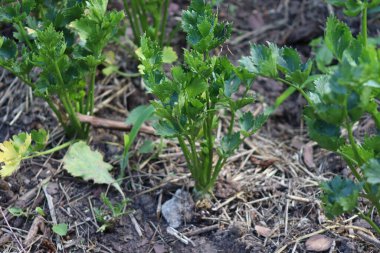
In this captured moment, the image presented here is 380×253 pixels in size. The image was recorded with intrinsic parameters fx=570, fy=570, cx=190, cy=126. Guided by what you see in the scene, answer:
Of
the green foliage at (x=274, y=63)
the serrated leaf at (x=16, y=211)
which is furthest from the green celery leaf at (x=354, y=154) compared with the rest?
the serrated leaf at (x=16, y=211)

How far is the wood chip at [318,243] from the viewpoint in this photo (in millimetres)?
1764

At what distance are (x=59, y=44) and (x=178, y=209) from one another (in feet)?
2.21

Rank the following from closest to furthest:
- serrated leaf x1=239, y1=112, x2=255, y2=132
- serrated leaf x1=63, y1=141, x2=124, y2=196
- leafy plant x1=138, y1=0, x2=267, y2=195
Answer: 1. leafy plant x1=138, y1=0, x2=267, y2=195
2. serrated leaf x1=239, y1=112, x2=255, y2=132
3. serrated leaf x1=63, y1=141, x2=124, y2=196

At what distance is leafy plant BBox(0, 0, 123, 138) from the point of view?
5.93 ft

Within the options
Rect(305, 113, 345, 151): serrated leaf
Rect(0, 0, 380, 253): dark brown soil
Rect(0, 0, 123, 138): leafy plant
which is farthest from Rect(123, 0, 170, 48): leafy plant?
Rect(305, 113, 345, 151): serrated leaf

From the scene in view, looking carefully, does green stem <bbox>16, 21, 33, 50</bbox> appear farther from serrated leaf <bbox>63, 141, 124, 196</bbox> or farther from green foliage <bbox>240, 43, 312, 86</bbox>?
green foliage <bbox>240, 43, 312, 86</bbox>

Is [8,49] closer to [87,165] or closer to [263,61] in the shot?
[87,165]

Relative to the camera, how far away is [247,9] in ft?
9.16

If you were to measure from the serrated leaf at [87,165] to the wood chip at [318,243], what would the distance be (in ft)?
2.16

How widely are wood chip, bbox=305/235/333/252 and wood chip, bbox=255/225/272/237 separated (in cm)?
13

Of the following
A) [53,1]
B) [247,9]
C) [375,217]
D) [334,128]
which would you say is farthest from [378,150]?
[247,9]

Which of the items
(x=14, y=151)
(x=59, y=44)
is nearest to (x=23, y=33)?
(x=59, y=44)

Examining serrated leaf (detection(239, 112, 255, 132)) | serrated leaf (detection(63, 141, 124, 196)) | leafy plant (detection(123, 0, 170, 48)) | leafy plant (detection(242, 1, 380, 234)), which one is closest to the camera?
leafy plant (detection(242, 1, 380, 234))

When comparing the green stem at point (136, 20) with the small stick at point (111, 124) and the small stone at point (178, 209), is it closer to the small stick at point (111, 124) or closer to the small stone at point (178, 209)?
the small stick at point (111, 124)
